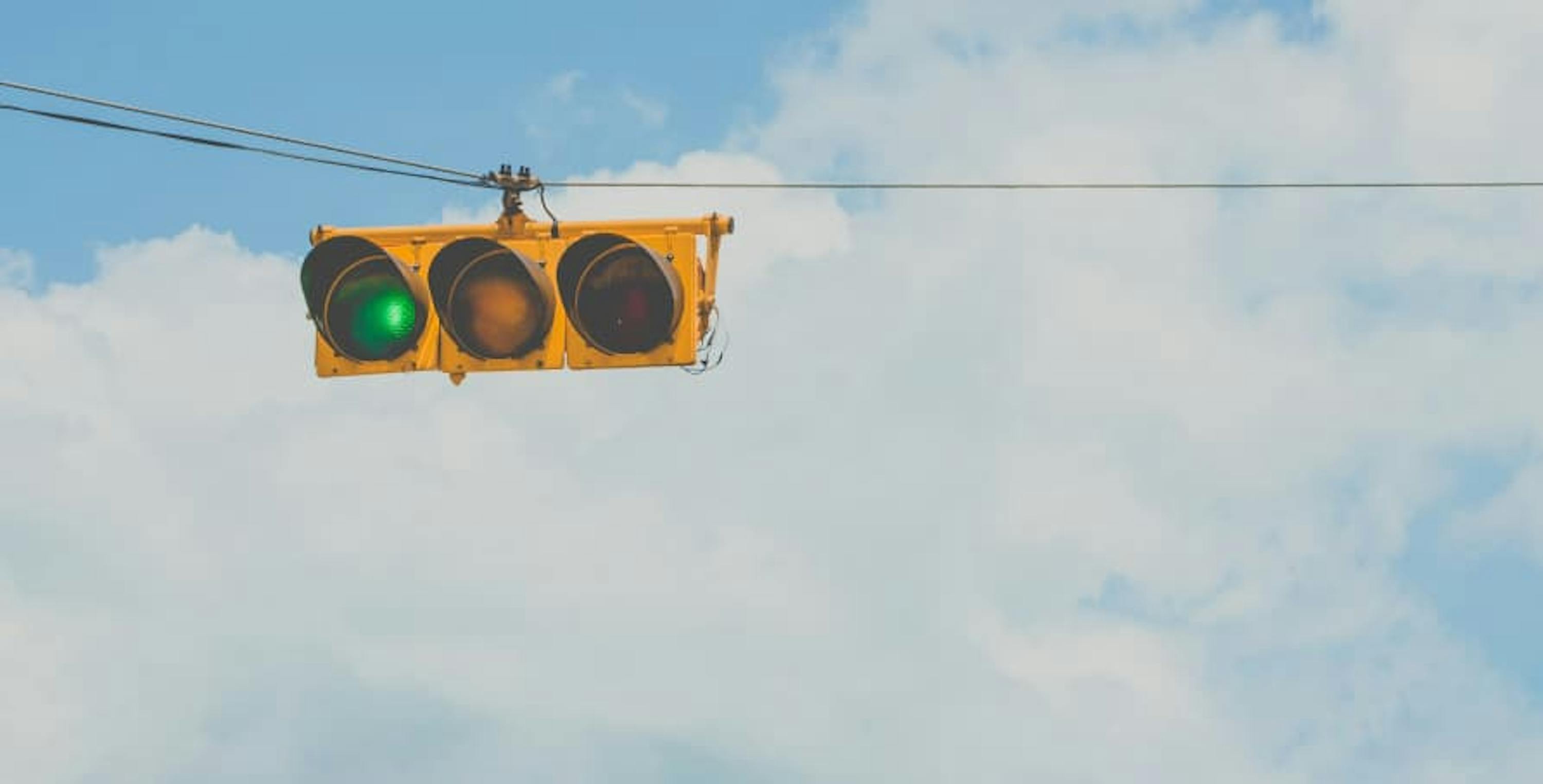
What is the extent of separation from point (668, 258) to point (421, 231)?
1.04 metres

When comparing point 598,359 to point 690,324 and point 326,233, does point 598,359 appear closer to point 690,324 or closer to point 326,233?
Result: point 690,324

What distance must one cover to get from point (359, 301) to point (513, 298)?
0.69m

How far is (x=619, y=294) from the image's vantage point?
8.68 metres

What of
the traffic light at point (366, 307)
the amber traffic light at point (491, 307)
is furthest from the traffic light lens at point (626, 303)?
the traffic light at point (366, 307)

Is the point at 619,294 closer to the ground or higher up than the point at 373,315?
higher up

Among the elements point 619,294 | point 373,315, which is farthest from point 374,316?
point 619,294

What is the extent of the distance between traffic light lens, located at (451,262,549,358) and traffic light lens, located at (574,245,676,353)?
0.19m

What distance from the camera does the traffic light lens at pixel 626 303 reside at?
860 cm

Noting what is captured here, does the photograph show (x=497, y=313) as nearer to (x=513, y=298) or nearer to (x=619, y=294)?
(x=513, y=298)

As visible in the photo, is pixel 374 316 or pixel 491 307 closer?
pixel 491 307

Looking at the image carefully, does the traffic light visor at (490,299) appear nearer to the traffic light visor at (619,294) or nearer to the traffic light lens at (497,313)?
the traffic light lens at (497,313)

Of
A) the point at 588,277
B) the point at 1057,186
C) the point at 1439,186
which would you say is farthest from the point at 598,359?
the point at 1439,186

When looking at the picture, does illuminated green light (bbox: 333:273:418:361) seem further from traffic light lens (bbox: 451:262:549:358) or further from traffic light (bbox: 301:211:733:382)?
traffic light lens (bbox: 451:262:549:358)

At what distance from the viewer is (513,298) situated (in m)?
8.63
